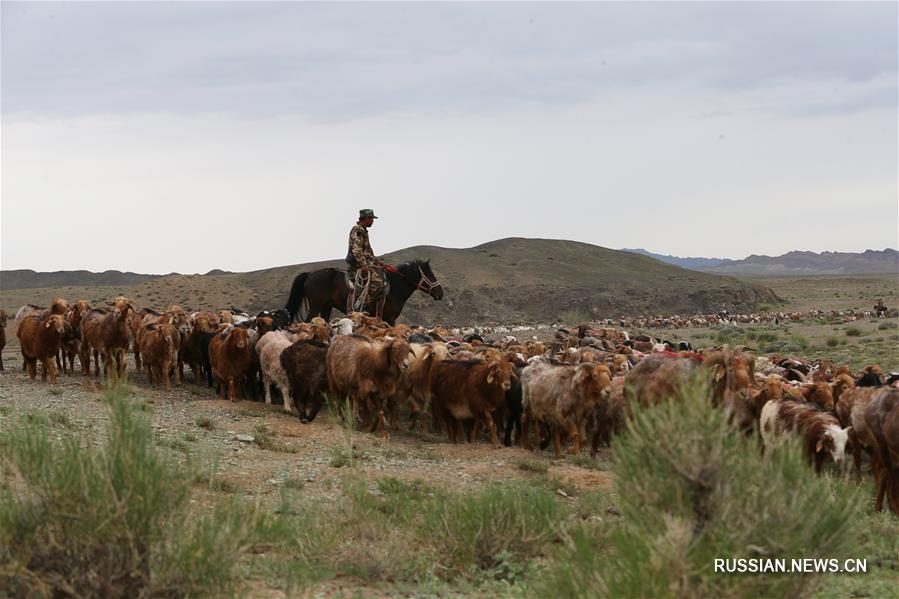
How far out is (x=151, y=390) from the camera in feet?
56.0

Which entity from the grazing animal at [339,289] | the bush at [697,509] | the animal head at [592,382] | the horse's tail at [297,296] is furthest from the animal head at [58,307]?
the bush at [697,509]

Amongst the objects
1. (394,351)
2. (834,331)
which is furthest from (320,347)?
(834,331)

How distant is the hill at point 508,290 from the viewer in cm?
6072

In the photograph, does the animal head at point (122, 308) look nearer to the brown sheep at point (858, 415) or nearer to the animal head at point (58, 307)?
the animal head at point (58, 307)

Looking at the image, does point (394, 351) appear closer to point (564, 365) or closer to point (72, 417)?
point (564, 365)

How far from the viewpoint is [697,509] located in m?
4.79

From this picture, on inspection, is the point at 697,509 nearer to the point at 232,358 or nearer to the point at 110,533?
the point at 110,533

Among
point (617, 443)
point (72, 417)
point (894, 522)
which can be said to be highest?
point (617, 443)

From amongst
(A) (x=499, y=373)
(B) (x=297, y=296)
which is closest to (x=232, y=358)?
(A) (x=499, y=373)

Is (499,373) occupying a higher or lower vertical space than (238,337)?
lower

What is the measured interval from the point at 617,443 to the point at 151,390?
13633 millimetres

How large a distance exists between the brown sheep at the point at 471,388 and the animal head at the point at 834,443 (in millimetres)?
4420

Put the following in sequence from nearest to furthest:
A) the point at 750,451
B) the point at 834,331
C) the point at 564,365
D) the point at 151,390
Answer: the point at 750,451 < the point at 564,365 < the point at 151,390 < the point at 834,331

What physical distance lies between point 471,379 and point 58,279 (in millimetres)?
142801
